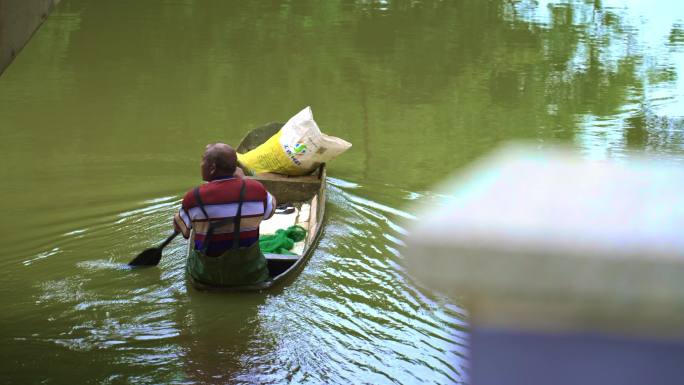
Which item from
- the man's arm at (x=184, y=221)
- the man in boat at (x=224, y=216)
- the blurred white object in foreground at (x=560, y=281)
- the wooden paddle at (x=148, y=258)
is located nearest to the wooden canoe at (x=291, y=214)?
the man in boat at (x=224, y=216)

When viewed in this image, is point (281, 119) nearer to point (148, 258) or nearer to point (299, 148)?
point (299, 148)

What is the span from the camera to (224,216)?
4.79 metres

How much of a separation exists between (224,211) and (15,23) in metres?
1.52

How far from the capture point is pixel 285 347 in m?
4.57

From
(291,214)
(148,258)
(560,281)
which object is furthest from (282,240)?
(560,281)

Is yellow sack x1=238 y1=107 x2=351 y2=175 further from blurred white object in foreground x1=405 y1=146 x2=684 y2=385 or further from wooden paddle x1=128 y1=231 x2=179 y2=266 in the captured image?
blurred white object in foreground x1=405 y1=146 x2=684 y2=385

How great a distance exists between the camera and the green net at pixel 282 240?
576 cm

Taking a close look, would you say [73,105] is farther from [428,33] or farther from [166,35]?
[428,33]

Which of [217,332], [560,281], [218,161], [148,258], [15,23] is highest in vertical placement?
[15,23]

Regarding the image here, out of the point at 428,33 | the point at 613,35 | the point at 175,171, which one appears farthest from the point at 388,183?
the point at 613,35

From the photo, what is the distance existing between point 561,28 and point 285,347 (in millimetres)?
12281

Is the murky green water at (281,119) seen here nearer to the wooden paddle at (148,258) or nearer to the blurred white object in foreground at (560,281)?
the wooden paddle at (148,258)

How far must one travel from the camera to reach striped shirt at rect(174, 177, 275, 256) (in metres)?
4.75

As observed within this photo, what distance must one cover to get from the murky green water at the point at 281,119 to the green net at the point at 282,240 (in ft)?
0.72
